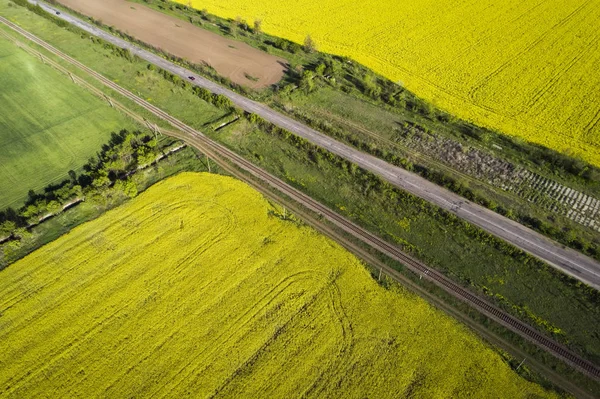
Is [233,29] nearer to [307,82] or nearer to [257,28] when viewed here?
[257,28]

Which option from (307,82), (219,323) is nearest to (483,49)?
(307,82)

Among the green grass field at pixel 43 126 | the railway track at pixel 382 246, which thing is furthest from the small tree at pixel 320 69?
the green grass field at pixel 43 126

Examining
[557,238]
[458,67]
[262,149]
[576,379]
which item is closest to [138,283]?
[262,149]

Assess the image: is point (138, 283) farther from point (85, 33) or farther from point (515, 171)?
point (85, 33)

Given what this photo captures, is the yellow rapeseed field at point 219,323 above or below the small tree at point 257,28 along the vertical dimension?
below

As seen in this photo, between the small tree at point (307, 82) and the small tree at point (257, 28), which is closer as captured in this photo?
the small tree at point (307, 82)

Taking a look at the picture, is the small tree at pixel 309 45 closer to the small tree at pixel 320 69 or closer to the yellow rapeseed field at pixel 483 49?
the yellow rapeseed field at pixel 483 49
